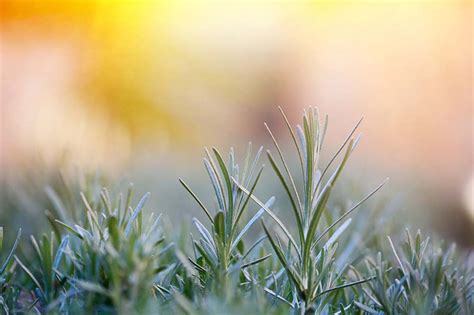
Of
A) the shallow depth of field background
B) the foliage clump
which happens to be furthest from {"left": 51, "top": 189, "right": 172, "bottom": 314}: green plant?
the shallow depth of field background

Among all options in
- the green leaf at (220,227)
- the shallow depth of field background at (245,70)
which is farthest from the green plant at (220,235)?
the shallow depth of field background at (245,70)

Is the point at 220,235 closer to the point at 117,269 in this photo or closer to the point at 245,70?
the point at 117,269

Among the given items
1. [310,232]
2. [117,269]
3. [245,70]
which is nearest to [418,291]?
[310,232]

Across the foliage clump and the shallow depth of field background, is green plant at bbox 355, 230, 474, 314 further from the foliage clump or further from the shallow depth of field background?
the shallow depth of field background

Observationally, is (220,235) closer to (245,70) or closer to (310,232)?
(310,232)

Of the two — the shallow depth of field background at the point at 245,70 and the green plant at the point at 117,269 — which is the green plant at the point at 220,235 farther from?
the shallow depth of field background at the point at 245,70

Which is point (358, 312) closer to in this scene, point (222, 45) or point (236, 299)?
point (236, 299)

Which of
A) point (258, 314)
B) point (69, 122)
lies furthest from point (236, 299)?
point (69, 122)

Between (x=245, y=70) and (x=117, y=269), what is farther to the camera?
(x=245, y=70)
